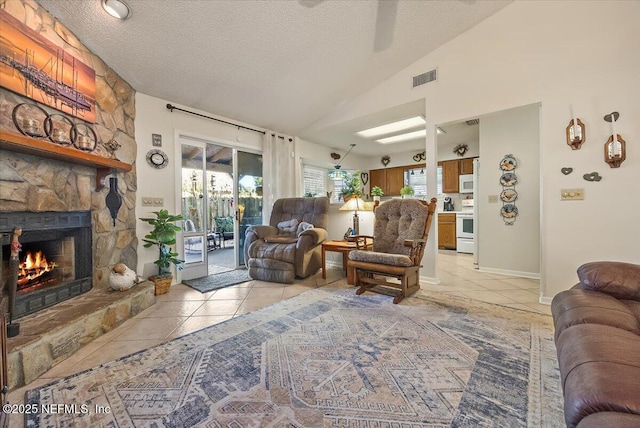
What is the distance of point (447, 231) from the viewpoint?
6.03 m

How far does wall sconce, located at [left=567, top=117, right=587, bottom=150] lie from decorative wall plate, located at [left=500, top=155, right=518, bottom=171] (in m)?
1.34

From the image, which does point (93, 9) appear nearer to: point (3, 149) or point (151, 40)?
point (151, 40)

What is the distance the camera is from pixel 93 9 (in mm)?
2145

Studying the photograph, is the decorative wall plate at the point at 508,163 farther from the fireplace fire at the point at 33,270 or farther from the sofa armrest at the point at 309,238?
the fireplace fire at the point at 33,270

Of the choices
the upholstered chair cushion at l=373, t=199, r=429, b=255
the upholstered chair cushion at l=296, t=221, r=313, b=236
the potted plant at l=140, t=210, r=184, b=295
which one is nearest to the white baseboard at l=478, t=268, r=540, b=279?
the upholstered chair cushion at l=373, t=199, r=429, b=255

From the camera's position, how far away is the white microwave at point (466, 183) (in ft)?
19.2

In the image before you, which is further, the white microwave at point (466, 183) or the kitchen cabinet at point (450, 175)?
the kitchen cabinet at point (450, 175)

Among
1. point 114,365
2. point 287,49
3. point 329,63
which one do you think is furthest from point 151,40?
point 114,365

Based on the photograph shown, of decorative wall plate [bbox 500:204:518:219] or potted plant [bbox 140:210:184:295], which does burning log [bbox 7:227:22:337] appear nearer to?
potted plant [bbox 140:210:184:295]

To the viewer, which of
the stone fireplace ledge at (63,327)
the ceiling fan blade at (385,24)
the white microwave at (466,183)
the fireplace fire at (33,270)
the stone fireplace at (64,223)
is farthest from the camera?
the white microwave at (466,183)

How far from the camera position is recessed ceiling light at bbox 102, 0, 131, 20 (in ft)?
6.89

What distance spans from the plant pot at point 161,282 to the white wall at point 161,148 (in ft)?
0.97

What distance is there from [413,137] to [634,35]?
3283 mm

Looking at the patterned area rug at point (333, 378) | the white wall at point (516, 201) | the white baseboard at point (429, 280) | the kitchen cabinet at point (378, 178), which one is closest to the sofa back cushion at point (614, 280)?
the patterned area rug at point (333, 378)
